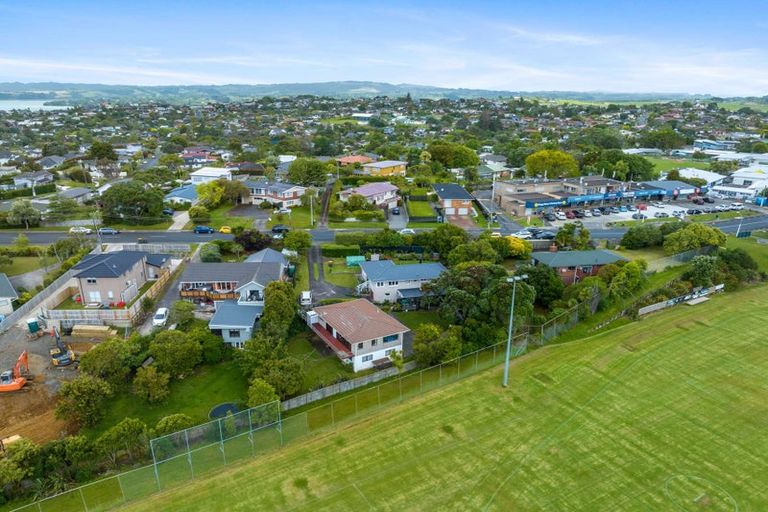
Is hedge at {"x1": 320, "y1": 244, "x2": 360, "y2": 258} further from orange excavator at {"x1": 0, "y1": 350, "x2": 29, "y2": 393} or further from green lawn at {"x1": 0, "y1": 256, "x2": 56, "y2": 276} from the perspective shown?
orange excavator at {"x1": 0, "y1": 350, "x2": 29, "y2": 393}

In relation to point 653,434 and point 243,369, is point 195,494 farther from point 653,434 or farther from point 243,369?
point 653,434

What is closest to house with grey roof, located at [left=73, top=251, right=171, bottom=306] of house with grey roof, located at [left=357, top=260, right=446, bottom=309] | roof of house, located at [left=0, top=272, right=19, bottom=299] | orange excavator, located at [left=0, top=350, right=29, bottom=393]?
roof of house, located at [left=0, top=272, right=19, bottom=299]

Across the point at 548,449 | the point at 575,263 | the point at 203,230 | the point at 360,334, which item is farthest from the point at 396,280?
the point at 203,230

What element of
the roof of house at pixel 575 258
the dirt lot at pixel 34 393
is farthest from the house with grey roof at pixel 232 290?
the roof of house at pixel 575 258

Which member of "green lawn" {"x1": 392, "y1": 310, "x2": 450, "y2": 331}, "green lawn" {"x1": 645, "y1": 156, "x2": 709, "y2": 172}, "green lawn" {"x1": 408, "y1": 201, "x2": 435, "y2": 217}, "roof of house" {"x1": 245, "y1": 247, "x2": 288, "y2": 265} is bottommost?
"green lawn" {"x1": 392, "y1": 310, "x2": 450, "y2": 331}

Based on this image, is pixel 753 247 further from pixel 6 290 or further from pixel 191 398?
pixel 6 290

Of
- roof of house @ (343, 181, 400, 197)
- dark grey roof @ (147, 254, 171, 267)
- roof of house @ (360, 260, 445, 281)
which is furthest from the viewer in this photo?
roof of house @ (343, 181, 400, 197)
